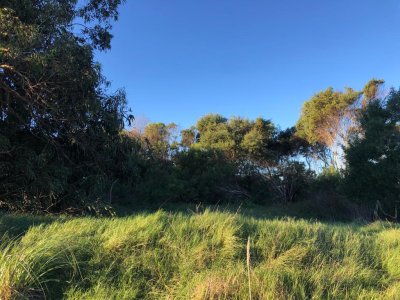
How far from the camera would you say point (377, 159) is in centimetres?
2250

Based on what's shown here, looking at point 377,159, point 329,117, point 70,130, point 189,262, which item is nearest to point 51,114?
point 70,130

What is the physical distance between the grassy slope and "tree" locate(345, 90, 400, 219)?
1735cm

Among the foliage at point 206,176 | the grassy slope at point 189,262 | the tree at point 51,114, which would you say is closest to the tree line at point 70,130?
the tree at point 51,114

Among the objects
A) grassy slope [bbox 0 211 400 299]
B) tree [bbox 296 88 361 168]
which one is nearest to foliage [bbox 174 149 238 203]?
tree [bbox 296 88 361 168]

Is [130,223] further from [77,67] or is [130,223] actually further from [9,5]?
[9,5]

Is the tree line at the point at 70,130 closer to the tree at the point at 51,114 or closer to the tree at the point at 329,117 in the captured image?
the tree at the point at 51,114

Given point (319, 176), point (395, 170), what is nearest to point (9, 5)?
point (395, 170)

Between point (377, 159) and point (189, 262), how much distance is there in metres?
20.8

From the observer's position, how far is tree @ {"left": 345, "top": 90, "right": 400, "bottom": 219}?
70.9ft

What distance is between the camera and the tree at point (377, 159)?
2161 centimetres

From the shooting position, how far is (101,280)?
4.14 metres

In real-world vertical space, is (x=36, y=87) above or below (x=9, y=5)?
below

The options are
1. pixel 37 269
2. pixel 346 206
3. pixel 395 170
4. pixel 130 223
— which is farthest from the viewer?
pixel 346 206

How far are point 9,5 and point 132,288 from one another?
32.0 ft
